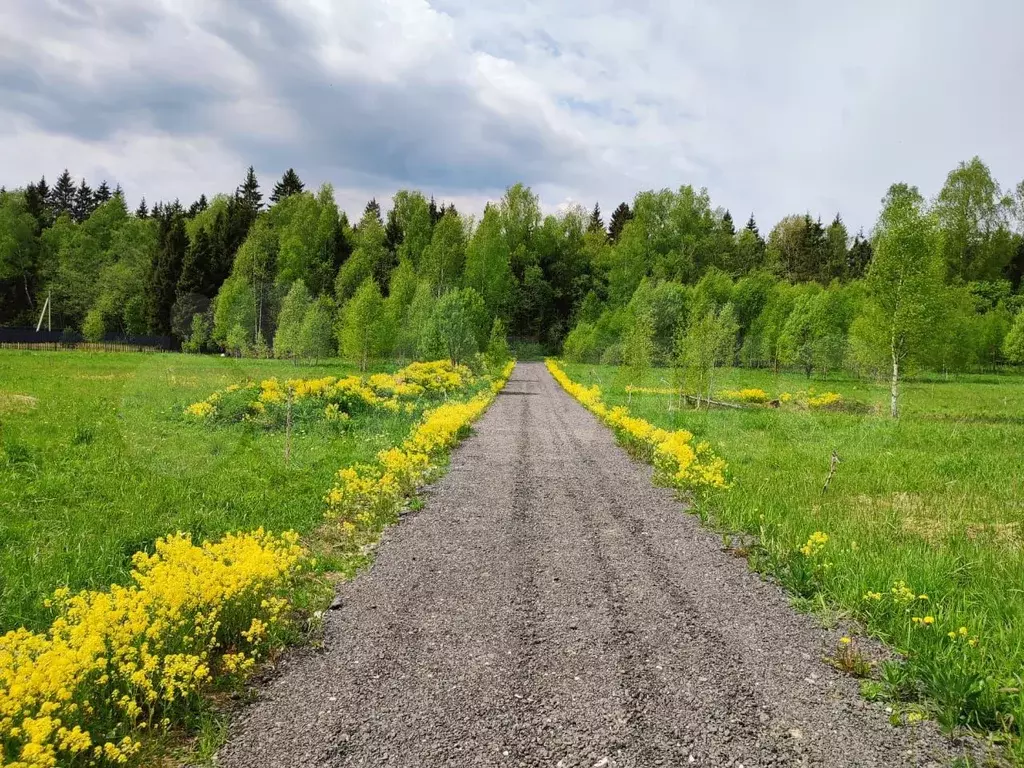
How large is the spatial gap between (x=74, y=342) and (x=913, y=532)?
67.8m

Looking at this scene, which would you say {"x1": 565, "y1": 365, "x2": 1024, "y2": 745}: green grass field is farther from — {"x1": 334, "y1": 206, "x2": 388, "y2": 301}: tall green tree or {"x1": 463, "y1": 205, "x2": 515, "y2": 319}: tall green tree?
{"x1": 463, "y1": 205, "x2": 515, "y2": 319}: tall green tree

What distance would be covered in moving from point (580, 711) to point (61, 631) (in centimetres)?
359

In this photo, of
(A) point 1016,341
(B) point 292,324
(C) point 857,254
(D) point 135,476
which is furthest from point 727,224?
(D) point 135,476

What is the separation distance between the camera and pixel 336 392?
18.4 metres

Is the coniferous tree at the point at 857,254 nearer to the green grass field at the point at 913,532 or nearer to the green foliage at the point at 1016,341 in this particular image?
the green foliage at the point at 1016,341

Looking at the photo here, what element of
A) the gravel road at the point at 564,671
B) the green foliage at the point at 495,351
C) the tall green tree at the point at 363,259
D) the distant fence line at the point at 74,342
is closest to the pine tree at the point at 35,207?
the distant fence line at the point at 74,342

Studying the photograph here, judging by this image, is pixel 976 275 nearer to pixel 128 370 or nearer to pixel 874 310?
pixel 874 310

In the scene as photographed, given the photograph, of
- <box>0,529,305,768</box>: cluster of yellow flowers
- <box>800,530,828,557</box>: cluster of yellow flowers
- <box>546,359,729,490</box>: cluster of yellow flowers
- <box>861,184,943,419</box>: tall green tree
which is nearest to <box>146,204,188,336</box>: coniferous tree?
<box>546,359,729,490</box>: cluster of yellow flowers

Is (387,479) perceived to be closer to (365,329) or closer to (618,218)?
(365,329)

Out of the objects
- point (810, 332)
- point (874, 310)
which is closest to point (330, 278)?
point (810, 332)

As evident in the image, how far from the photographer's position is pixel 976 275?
63.4 meters

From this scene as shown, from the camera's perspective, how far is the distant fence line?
Result: 5294cm

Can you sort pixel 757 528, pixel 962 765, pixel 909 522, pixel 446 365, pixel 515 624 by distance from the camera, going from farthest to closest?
1. pixel 446 365
2. pixel 909 522
3. pixel 757 528
4. pixel 515 624
5. pixel 962 765

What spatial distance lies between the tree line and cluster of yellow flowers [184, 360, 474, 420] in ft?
34.1
